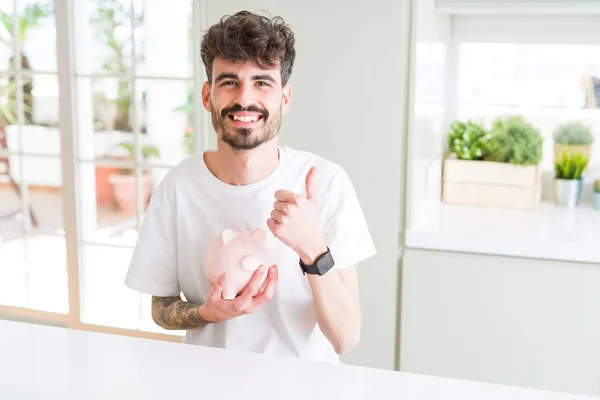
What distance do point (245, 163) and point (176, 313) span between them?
0.35m

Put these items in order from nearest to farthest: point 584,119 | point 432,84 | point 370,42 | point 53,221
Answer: point 370,42 → point 432,84 → point 584,119 → point 53,221

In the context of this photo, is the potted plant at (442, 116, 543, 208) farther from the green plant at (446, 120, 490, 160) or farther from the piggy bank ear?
the piggy bank ear

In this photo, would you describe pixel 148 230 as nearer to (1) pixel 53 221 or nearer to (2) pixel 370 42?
(2) pixel 370 42

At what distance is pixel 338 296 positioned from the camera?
5.41 feet

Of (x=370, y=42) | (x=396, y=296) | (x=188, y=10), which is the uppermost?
(x=188, y=10)

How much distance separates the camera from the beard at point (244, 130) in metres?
1.62

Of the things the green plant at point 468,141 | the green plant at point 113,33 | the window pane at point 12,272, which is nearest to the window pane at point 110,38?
the green plant at point 113,33

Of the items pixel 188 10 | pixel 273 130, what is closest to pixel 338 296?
pixel 273 130

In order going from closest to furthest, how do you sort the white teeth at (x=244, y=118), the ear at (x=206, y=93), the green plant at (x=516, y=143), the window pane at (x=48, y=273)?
the white teeth at (x=244, y=118), the ear at (x=206, y=93), the green plant at (x=516, y=143), the window pane at (x=48, y=273)

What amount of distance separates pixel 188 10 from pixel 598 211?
4.61m

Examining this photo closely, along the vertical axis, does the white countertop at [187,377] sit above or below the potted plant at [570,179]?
below

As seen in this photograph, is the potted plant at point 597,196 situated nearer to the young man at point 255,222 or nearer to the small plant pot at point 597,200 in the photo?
the small plant pot at point 597,200

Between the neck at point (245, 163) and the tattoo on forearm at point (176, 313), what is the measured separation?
284mm

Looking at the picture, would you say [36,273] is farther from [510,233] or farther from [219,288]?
[219,288]
